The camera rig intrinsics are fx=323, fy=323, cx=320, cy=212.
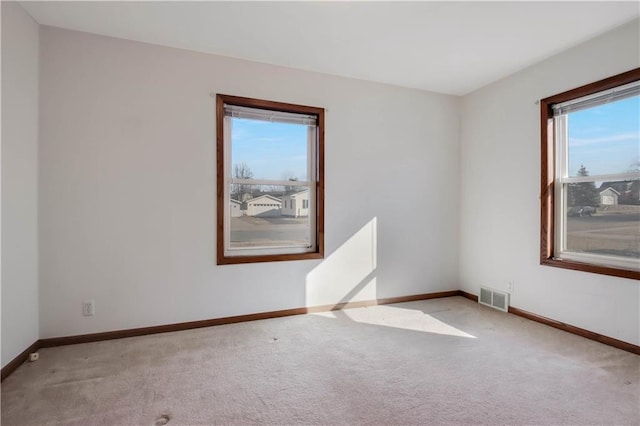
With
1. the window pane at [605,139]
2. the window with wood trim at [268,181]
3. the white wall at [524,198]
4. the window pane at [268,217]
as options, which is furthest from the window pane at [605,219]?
the window pane at [268,217]

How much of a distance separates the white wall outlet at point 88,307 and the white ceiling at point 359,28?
2.26 m

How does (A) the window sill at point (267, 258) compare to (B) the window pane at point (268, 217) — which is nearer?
(A) the window sill at point (267, 258)

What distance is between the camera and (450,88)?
3.95m

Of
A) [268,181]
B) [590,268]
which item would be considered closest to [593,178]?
[590,268]

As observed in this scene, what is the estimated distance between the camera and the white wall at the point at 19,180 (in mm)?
2176

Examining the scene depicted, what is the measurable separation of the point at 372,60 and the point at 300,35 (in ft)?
2.69

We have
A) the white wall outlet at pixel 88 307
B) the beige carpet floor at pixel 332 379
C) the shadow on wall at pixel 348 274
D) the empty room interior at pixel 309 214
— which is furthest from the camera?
the shadow on wall at pixel 348 274

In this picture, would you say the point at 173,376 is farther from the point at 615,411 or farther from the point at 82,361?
the point at 615,411

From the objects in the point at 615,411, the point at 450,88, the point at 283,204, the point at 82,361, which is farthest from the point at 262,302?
the point at 450,88

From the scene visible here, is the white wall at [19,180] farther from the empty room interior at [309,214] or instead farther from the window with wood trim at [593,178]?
the window with wood trim at [593,178]

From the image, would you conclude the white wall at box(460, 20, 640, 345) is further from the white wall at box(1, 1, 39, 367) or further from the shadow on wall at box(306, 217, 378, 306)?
the white wall at box(1, 1, 39, 367)

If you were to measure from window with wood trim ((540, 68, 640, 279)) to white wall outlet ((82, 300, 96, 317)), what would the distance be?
4.18 meters

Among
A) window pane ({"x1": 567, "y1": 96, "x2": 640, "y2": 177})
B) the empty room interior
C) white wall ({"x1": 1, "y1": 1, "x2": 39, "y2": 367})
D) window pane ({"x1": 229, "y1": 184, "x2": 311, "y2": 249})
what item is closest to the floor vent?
the empty room interior

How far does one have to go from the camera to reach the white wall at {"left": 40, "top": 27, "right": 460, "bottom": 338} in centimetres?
266
